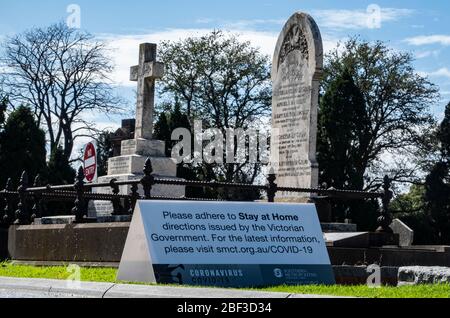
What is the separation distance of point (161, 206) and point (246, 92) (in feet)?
135

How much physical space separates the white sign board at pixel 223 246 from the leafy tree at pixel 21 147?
85.5ft

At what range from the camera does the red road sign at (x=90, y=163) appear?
693 inches

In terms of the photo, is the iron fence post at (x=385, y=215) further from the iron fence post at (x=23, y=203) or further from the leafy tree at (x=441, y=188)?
the leafy tree at (x=441, y=188)

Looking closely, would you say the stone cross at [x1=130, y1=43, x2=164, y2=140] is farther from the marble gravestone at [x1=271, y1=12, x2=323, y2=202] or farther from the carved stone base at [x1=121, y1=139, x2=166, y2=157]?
the marble gravestone at [x1=271, y1=12, x2=323, y2=202]

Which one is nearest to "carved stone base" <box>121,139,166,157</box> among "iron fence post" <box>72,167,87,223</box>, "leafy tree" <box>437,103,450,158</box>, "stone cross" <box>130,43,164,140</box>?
"stone cross" <box>130,43,164,140</box>

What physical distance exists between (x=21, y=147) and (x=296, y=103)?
62.8 ft

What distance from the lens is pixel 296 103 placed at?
2372 centimetres

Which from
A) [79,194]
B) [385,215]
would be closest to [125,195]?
[79,194]

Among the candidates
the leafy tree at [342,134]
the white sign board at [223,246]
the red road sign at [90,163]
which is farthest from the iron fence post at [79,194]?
the leafy tree at [342,134]

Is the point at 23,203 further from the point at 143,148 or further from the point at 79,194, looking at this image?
the point at 143,148

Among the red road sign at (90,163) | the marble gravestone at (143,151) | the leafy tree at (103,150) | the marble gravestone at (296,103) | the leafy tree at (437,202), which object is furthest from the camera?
the leafy tree at (103,150)
